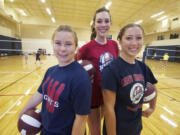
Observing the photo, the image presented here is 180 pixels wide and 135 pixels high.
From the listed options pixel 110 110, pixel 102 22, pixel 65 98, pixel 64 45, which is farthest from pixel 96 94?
pixel 102 22

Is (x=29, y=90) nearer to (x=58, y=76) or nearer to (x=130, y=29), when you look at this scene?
(x=58, y=76)

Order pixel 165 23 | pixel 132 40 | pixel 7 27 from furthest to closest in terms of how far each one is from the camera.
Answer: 1. pixel 165 23
2. pixel 7 27
3. pixel 132 40

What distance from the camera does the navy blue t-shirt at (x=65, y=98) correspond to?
0.72 meters

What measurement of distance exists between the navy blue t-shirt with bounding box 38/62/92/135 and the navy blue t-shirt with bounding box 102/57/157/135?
0.60ft

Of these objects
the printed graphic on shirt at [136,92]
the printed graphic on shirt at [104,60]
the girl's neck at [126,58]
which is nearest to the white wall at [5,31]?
the printed graphic on shirt at [104,60]

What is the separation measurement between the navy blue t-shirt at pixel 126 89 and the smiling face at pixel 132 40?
9 cm

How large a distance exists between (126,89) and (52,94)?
0.56 metres

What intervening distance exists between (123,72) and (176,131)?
6.50ft

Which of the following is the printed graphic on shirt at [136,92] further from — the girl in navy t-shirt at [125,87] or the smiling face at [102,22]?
the smiling face at [102,22]

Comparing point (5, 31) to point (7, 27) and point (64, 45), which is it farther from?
point (64, 45)

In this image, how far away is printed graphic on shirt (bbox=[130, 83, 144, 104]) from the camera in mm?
860

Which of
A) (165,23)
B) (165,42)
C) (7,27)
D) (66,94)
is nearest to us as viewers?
(66,94)

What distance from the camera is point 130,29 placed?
33.9 inches

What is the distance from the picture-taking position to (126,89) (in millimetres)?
833
